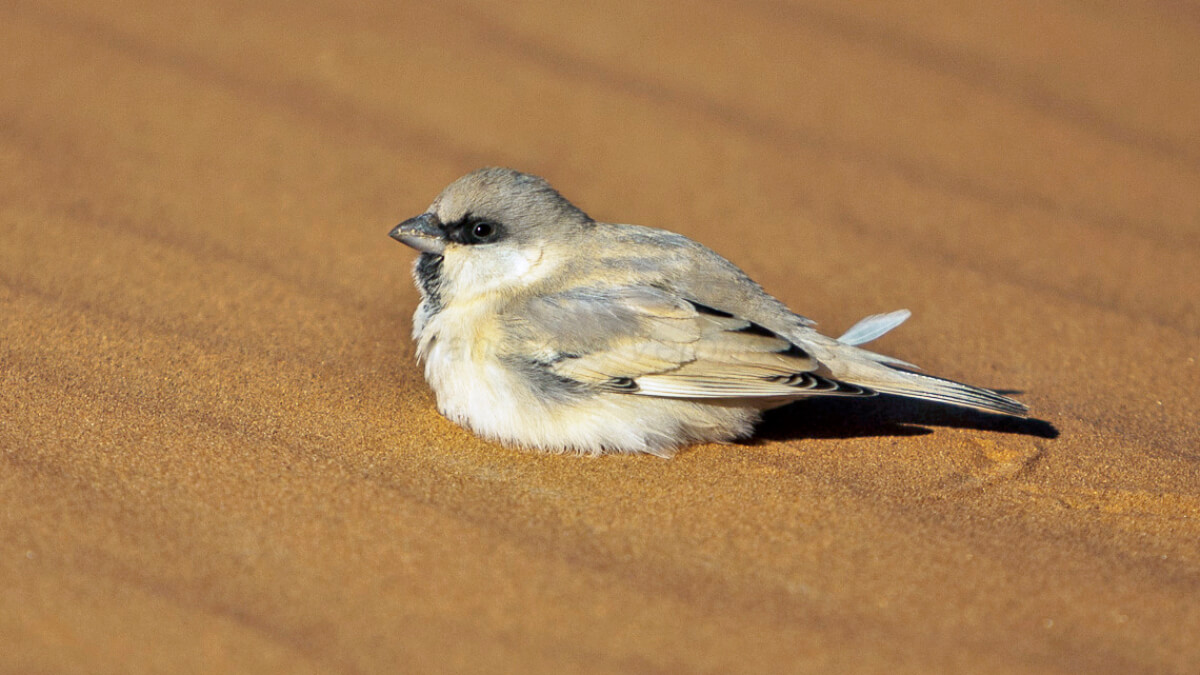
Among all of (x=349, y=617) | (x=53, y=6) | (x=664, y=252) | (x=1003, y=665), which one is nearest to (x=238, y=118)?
(x=53, y=6)

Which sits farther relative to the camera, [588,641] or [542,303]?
[542,303]

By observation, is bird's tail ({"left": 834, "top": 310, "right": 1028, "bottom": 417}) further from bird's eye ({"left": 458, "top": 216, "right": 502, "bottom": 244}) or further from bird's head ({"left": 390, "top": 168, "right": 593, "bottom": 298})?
bird's eye ({"left": 458, "top": 216, "right": 502, "bottom": 244})

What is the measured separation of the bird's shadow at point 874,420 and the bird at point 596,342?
0.24 meters

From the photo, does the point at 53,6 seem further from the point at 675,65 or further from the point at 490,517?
the point at 490,517

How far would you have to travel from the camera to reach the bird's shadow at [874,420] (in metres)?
4.46

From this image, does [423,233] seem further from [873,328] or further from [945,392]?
[945,392]

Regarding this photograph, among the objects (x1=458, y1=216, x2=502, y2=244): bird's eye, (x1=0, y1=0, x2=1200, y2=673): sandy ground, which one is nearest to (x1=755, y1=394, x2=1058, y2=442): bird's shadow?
(x1=0, y1=0, x2=1200, y2=673): sandy ground

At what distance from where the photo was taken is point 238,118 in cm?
639

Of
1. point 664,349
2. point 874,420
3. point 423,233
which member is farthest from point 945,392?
point 423,233

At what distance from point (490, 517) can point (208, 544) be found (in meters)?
0.82

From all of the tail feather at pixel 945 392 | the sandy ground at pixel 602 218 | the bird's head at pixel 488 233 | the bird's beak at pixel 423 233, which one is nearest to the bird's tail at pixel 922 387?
the tail feather at pixel 945 392

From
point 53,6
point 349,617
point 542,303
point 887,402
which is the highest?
point 53,6

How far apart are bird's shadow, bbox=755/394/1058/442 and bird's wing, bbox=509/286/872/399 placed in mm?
347

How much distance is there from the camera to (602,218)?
6.12 meters
